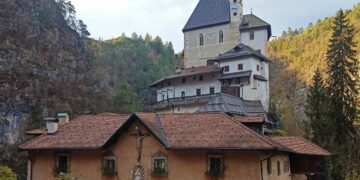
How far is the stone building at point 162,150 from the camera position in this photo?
2128 centimetres

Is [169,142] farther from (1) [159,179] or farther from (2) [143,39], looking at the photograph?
(2) [143,39]

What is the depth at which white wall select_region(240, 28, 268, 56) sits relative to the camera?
177 feet

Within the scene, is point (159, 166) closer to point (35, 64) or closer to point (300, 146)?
point (300, 146)

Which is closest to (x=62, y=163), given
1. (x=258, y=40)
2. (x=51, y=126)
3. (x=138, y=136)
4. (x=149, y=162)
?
(x=51, y=126)

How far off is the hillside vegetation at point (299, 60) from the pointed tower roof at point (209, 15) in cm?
1587

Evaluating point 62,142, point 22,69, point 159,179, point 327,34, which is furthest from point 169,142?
point 327,34

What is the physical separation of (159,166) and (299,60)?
68.1 m

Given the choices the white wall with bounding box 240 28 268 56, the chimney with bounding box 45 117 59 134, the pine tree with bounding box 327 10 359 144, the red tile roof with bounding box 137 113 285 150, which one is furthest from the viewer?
the white wall with bounding box 240 28 268 56

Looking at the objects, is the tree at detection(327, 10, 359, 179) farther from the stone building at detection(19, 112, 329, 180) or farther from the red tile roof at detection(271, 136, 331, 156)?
the stone building at detection(19, 112, 329, 180)

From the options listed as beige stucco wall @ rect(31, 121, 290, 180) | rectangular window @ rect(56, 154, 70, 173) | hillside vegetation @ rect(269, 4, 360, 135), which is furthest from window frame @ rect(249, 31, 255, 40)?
rectangular window @ rect(56, 154, 70, 173)

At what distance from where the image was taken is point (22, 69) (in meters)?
53.2

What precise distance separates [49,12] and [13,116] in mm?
30872

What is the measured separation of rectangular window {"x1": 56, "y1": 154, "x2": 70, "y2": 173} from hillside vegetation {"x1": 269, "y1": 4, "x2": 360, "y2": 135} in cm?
4476

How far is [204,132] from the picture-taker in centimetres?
2247
